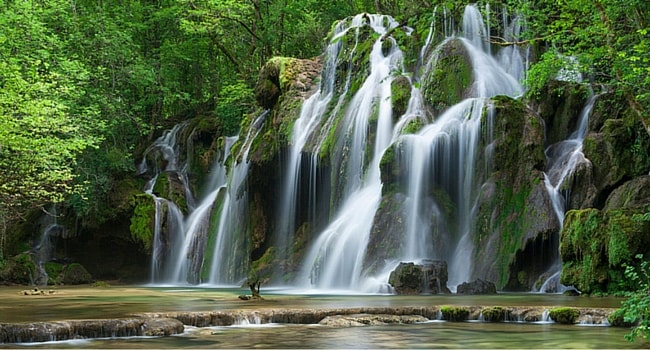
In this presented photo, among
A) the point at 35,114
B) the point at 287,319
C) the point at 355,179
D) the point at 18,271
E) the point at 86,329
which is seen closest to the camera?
the point at 86,329

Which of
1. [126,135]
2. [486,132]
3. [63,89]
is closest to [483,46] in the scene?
[486,132]

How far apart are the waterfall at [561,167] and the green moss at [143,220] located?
16663 millimetres

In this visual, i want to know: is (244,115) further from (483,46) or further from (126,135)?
(483,46)

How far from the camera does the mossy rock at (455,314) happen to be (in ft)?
42.5

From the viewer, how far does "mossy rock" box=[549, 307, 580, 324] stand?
12.2 meters

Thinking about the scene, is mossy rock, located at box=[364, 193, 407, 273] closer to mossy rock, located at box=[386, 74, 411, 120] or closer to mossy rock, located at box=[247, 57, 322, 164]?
mossy rock, located at box=[386, 74, 411, 120]

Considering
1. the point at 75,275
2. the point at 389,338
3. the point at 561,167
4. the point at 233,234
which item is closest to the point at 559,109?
the point at 561,167

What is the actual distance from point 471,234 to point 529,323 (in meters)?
8.91

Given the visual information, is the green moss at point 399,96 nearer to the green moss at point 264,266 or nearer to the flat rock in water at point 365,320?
the green moss at point 264,266

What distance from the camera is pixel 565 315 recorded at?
1232 cm

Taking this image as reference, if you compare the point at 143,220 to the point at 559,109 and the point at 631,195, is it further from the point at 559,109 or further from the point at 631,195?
the point at 631,195

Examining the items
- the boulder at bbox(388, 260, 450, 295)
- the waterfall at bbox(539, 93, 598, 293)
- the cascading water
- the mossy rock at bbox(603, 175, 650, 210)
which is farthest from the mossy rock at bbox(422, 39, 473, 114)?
the boulder at bbox(388, 260, 450, 295)

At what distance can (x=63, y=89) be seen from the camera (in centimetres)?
2550

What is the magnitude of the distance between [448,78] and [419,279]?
9333 millimetres
